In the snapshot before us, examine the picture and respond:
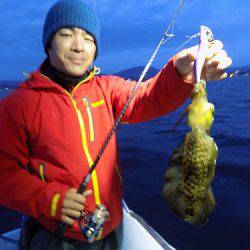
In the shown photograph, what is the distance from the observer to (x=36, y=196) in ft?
9.10

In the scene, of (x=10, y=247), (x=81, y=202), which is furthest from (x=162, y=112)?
(x=10, y=247)

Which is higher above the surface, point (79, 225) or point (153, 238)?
point (79, 225)

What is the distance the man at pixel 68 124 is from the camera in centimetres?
278

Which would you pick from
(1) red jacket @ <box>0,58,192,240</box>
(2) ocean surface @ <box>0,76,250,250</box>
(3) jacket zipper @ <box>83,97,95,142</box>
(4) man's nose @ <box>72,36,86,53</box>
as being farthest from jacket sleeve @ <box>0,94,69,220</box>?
(2) ocean surface @ <box>0,76,250,250</box>

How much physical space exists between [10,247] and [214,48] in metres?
3.78

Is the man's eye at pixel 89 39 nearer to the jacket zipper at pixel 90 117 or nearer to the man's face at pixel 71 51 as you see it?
the man's face at pixel 71 51

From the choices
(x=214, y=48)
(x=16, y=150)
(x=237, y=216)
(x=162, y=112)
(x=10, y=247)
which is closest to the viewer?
(x=214, y=48)

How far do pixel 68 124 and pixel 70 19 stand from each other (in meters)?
1.04

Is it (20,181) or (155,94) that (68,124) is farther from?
(155,94)

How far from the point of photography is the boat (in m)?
3.84

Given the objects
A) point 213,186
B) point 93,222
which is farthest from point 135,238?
point 213,186

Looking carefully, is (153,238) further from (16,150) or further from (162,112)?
(16,150)

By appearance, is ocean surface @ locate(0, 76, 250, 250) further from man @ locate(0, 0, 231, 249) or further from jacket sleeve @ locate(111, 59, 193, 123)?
man @ locate(0, 0, 231, 249)

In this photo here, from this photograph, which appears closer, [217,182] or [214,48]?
[214,48]
